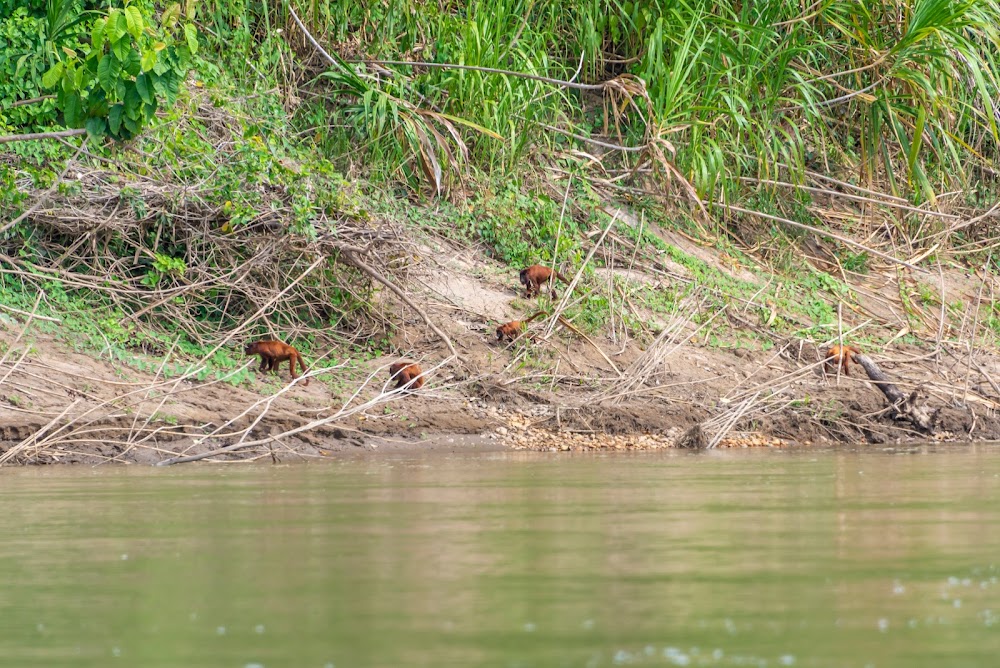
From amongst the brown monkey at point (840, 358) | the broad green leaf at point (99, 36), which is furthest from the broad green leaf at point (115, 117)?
the brown monkey at point (840, 358)

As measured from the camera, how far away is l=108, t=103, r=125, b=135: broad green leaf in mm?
7180

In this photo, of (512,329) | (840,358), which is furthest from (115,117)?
(840,358)

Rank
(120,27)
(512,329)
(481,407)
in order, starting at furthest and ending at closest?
(512,329)
(481,407)
(120,27)

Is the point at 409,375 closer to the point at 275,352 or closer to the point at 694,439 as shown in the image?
the point at 275,352

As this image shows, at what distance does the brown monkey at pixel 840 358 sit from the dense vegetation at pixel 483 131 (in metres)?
1.88

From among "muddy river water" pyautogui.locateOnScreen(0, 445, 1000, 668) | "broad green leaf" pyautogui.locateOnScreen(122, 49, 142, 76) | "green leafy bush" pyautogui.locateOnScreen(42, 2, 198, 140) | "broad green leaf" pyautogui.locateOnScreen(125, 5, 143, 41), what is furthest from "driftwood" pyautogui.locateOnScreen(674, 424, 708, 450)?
"broad green leaf" pyautogui.locateOnScreen(125, 5, 143, 41)

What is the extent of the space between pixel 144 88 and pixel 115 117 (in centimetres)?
25

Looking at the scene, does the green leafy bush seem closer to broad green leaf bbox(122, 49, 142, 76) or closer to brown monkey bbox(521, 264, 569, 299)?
broad green leaf bbox(122, 49, 142, 76)

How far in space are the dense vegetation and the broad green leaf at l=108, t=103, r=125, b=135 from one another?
0.22 meters

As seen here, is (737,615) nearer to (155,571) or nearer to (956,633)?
(956,633)

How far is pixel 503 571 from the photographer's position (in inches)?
146

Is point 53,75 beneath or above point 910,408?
above

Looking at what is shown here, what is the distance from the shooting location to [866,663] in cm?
257

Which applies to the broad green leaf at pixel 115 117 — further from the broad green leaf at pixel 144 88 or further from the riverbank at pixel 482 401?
the riverbank at pixel 482 401
